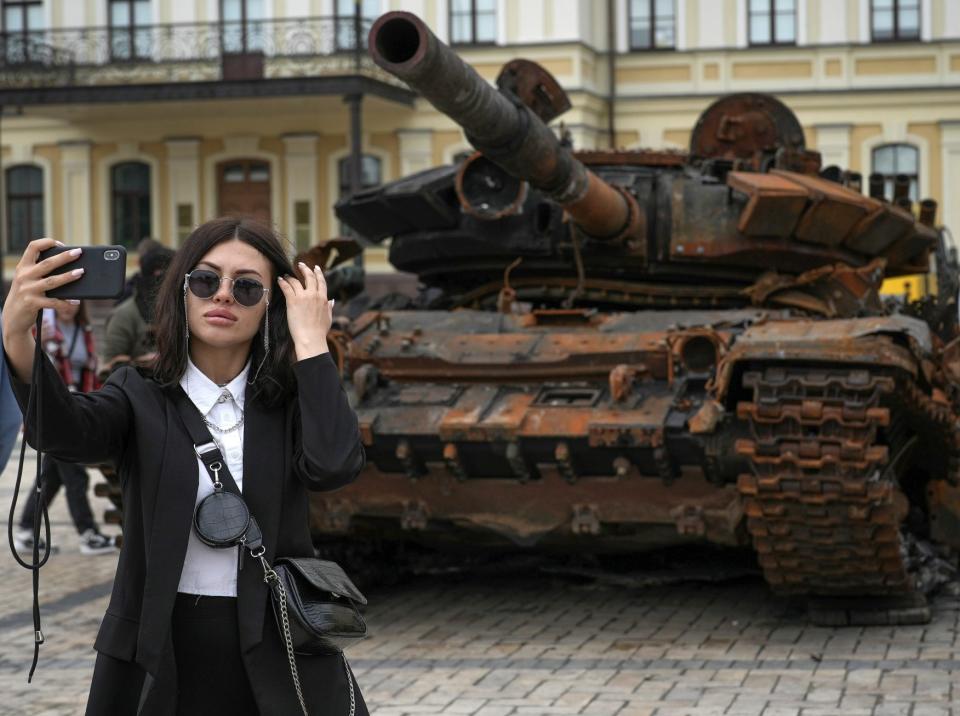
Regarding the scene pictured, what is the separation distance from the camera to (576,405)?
822 cm

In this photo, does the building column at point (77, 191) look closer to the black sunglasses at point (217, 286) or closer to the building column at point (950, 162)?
the building column at point (950, 162)

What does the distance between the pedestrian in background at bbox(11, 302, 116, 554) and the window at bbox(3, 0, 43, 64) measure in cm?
2238

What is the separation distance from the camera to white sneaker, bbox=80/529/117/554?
37.2 feet

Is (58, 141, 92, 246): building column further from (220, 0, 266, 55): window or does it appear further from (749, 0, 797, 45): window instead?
(749, 0, 797, 45): window

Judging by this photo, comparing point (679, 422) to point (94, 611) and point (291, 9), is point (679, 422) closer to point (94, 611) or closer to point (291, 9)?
point (94, 611)

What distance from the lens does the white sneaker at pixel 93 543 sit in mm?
11336

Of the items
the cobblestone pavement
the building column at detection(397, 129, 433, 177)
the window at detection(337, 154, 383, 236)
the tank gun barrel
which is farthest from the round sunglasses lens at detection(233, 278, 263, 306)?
the window at detection(337, 154, 383, 236)

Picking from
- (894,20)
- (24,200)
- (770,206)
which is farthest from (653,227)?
(24,200)

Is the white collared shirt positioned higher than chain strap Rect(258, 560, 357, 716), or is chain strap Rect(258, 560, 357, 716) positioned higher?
the white collared shirt

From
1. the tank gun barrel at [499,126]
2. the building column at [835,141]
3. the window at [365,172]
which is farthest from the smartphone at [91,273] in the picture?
the window at [365,172]

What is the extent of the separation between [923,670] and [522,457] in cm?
206

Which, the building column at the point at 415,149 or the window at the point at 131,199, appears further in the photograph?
the window at the point at 131,199

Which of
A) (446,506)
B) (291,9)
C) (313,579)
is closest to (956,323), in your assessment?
(446,506)

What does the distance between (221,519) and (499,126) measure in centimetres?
427
